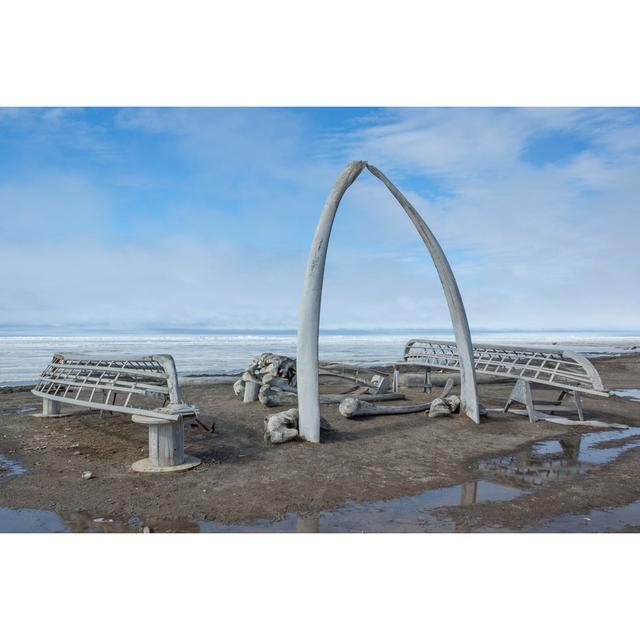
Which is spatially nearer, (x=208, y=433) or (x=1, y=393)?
(x=208, y=433)

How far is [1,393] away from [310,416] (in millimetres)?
11118

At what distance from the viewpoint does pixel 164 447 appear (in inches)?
277

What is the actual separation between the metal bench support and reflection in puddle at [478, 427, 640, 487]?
4.47 m

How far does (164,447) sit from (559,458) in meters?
6.18

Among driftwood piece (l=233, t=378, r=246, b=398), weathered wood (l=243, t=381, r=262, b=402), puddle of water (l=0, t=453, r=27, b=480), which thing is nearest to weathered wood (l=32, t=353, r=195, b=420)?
puddle of water (l=0, t=453, r=27, b=480)

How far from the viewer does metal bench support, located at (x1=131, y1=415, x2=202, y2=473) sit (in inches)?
274

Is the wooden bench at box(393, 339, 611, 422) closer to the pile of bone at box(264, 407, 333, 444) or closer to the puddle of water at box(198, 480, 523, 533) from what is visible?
the pile of bone at box(264, 407, 333, 444)

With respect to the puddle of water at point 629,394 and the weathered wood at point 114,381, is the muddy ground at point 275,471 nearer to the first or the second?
the weathered wood at point 114,381

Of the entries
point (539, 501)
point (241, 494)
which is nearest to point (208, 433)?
point (241, 494)

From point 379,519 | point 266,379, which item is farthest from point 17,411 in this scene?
point 379,519

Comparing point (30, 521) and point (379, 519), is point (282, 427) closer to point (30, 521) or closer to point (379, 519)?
point (379, 519)

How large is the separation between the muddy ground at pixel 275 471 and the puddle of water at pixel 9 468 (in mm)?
72

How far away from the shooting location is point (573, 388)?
10070mm

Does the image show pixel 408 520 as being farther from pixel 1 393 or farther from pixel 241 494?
pixel 1 393
